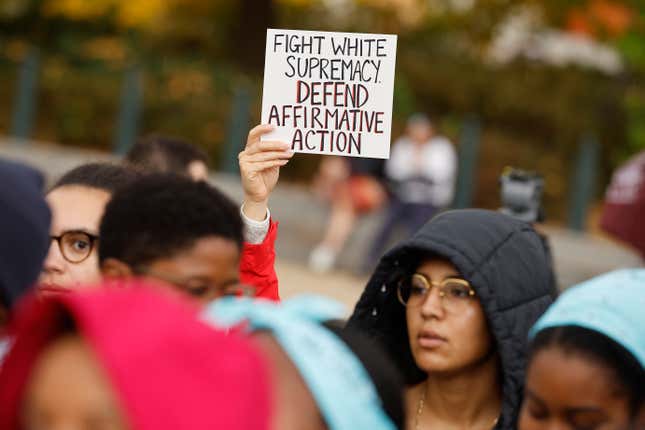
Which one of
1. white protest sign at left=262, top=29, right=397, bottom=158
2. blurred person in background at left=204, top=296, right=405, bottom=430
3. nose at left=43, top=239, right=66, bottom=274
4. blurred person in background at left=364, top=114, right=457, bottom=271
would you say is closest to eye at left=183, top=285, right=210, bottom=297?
blurred person in background at left=204, top=296, right=405, bottom=430

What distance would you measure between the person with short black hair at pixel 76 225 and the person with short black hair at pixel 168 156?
42.0 inches

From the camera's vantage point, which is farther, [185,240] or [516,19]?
[516,19]

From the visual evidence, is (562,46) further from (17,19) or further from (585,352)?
(585,352)

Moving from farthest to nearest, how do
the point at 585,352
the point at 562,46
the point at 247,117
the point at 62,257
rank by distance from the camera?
the point at 562,46
the point at 247,117
the point at 62,257
the point at 585,352

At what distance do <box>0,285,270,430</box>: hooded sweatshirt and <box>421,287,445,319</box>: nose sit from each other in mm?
1943

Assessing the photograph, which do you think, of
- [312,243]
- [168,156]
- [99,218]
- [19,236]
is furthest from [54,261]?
[312,243]

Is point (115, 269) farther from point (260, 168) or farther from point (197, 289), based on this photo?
point (260, 168)

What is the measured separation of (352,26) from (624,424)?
2156 centimetres

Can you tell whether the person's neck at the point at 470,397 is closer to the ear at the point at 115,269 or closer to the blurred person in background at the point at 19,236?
the ear at the point at 115,269

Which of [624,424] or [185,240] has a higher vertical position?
[185,240]

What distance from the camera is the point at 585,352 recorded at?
290 centimetres

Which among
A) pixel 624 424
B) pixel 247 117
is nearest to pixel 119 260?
pixel 624 424

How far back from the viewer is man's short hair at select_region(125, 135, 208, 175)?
5.45 m

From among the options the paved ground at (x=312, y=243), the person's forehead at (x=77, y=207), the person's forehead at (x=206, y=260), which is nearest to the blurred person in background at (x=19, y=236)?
the person's forehead at (x=206, y=260)
